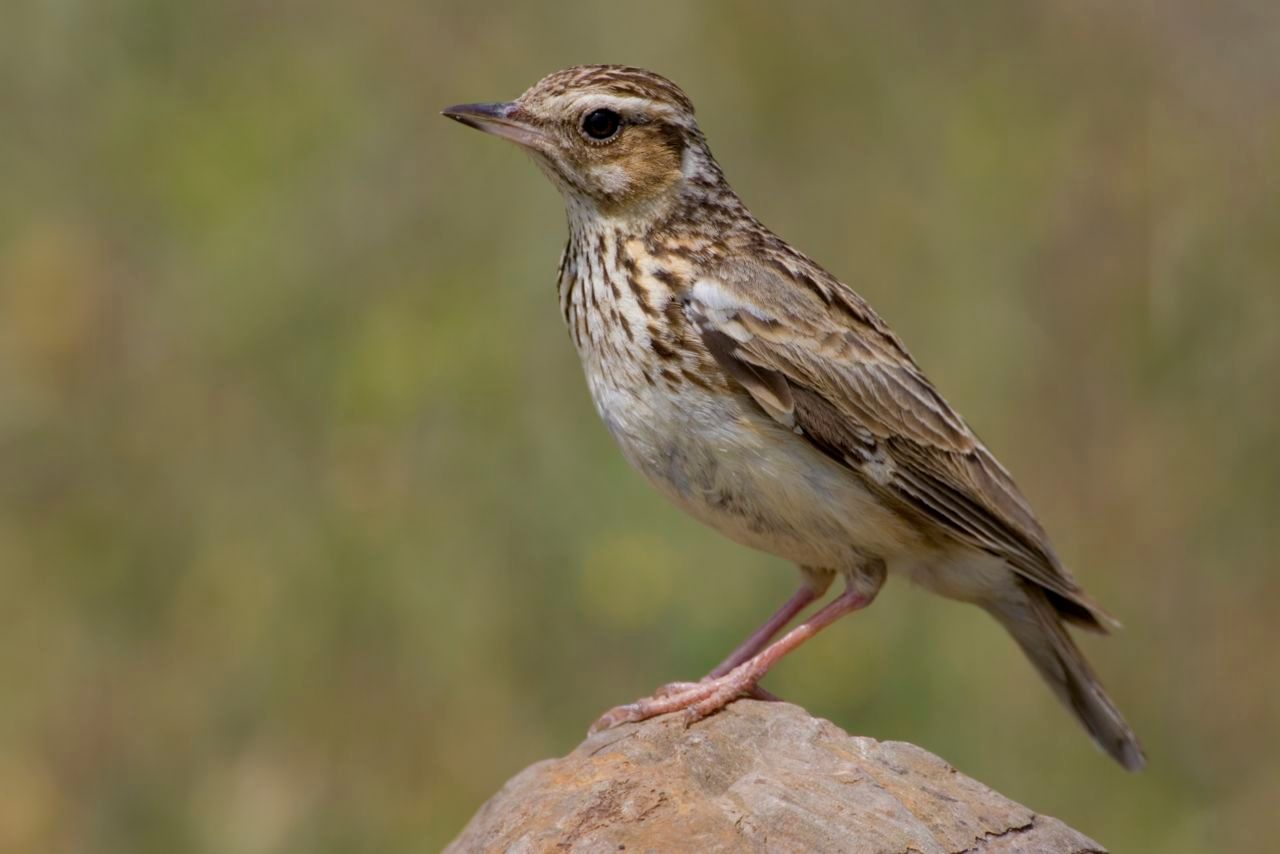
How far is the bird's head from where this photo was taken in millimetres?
6801

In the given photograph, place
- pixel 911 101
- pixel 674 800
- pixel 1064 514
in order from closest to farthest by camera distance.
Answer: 1. pixel 674 800
2. pixel 1064 514
3. pixel 911 101

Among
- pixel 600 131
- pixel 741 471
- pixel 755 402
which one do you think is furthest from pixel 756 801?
pixel 600 131

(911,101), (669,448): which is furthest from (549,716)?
(911,101)

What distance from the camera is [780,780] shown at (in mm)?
5715

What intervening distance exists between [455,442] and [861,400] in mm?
2468

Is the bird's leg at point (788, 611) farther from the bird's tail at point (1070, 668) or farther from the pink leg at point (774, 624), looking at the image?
the bird's tail at point (1070, 668)

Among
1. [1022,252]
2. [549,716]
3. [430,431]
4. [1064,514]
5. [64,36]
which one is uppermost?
[64,36]

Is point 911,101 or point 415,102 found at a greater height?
point 415,102

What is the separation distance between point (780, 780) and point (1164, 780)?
11.2 ft

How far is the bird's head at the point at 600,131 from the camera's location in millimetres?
6801

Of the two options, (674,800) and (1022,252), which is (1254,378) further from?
(674,800)

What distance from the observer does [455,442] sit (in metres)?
8.70

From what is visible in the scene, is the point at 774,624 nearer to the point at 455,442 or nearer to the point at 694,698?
the point at 694,698

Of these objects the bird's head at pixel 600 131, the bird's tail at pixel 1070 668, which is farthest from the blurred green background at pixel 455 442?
the bird's head at pixel 600 131
